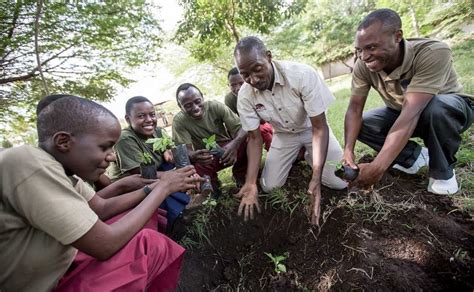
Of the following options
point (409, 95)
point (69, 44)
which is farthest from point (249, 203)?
point (69, 44)

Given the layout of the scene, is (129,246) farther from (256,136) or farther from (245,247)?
(256,136)

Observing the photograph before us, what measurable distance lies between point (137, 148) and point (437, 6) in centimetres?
1513

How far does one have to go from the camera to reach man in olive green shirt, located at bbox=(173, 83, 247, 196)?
3.12m

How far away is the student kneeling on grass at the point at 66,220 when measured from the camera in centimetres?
113

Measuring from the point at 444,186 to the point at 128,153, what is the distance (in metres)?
2.69

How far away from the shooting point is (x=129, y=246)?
Answer: 154cm

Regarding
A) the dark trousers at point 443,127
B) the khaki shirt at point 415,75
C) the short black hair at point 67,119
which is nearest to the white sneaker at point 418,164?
the dark trousers at point 443,127

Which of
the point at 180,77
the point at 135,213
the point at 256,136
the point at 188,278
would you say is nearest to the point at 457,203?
the point at 256,136

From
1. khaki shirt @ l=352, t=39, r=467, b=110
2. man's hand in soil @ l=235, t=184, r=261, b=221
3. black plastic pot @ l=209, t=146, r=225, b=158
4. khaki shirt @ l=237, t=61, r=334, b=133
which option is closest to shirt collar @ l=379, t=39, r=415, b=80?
khaki shirt @ l=352, t=39, r=467, b=110

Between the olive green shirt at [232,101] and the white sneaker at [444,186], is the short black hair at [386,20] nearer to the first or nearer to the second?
the white sneaker at [444,186]

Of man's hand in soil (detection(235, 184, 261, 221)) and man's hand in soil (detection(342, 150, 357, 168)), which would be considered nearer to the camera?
man's hand in soil (detection(342, 150, 357, 168))

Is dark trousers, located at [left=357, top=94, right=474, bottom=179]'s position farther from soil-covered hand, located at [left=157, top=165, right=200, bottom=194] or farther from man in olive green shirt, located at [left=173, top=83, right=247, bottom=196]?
soil-covered hand, located at [left=157, top=165, right=200, bottom=194]

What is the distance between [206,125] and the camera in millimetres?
3314

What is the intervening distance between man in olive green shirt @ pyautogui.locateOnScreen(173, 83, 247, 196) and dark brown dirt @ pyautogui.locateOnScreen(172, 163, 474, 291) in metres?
0.59
